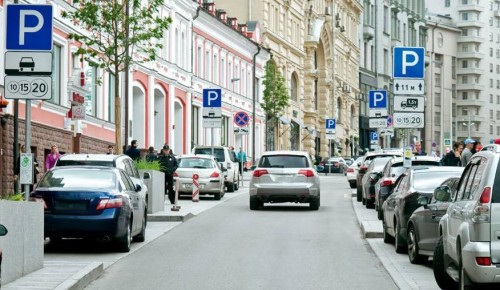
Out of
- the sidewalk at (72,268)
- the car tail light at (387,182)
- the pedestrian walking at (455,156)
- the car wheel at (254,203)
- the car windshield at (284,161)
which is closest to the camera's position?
the sidewalk at (72,268)

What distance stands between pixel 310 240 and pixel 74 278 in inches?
339

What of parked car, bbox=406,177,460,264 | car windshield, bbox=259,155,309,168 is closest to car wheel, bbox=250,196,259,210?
car windshield, bbox=259,155,309,168

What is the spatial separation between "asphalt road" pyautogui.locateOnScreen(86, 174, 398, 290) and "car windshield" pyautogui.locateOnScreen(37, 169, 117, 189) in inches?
49.2

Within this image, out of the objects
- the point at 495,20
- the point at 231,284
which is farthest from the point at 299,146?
the point at 495,20

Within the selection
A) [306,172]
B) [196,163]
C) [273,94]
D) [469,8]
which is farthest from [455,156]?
[469,8]

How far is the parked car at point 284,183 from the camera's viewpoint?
31.3m

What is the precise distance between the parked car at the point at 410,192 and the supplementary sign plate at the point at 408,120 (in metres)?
5.39

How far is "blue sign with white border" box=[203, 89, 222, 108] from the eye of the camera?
3791cm

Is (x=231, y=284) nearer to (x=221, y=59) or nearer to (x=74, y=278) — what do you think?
(x=74, y=278)

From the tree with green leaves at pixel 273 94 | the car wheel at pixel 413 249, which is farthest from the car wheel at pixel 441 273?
the tree with green leaves at pixel 273 94

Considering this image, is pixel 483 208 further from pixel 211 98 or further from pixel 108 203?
pixel 211 98

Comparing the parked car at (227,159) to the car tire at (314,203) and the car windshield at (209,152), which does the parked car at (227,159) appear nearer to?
the car windshield at (209,152)

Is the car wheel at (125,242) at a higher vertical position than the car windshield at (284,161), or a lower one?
lower

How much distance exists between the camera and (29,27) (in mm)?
15109
